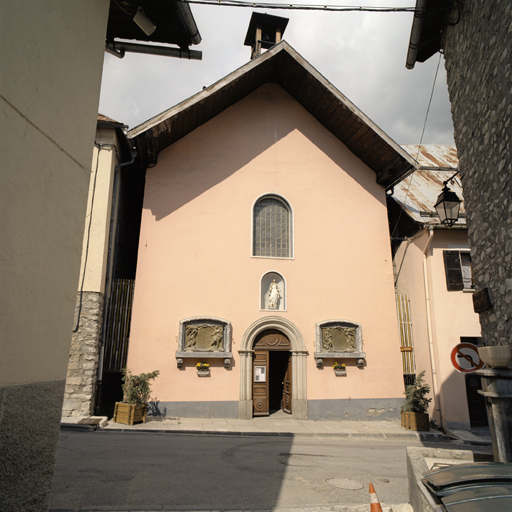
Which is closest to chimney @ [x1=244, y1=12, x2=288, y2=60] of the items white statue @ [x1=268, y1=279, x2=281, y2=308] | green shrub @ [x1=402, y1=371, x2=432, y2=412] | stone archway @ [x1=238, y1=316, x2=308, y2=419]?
white statue @ [x1=268, y1=279, x2=281, y2=308]

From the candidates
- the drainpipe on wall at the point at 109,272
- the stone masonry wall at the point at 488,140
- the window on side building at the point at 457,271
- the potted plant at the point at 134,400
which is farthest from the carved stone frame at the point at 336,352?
the stone masonry wall at the point at 488,140

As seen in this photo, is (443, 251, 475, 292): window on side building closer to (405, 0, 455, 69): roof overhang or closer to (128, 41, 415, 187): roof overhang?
(128, 41, 415, 187): roof overhang

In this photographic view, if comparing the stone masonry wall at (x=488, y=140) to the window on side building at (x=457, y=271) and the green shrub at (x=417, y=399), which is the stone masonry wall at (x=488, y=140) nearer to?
the green shrub at (x=417, y=399)

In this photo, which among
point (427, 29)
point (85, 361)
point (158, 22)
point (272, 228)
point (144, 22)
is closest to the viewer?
point (144, 22)

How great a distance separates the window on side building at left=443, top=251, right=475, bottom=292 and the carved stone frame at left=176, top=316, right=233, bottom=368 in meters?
6.63

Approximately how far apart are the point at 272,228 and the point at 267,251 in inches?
30.3

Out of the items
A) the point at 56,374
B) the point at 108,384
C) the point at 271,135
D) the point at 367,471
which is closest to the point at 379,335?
the point at 367,471

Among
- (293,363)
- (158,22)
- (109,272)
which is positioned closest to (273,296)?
(293,363)

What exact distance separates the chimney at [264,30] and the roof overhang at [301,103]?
215 centimetres

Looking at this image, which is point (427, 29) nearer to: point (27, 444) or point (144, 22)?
point (144, 22)

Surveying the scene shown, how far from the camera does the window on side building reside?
12.6 m

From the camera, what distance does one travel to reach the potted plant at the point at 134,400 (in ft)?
33.8

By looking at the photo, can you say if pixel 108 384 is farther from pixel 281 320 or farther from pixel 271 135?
pixel 271 135

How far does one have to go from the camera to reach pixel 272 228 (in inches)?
529
